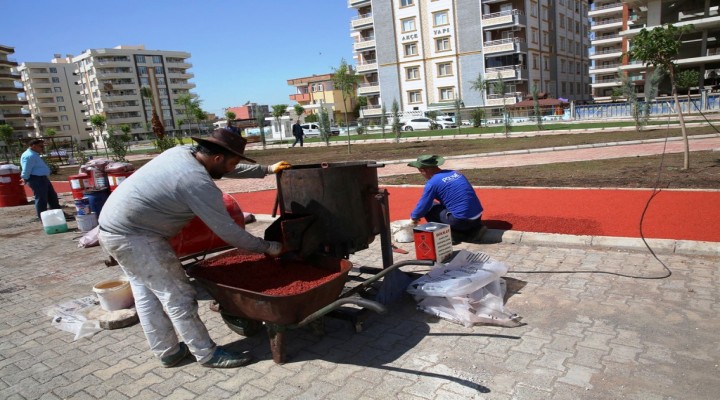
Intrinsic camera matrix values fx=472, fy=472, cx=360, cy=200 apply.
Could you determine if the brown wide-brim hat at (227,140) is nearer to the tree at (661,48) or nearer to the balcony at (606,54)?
the tree at (661,48)

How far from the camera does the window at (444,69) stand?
50.4 meters

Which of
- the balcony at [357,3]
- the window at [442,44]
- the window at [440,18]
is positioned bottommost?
the window at [442,44]

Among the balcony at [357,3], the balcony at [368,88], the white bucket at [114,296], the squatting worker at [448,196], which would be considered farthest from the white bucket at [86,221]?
the balcony at [357,3]

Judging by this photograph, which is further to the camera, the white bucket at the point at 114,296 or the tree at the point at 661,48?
the tree at the point at 661,48

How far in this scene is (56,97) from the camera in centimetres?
9150

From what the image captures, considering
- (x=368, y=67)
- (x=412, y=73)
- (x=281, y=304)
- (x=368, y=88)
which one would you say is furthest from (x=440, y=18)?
(x=281, y=304)

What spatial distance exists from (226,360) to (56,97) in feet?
353

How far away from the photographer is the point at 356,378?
10.3ft

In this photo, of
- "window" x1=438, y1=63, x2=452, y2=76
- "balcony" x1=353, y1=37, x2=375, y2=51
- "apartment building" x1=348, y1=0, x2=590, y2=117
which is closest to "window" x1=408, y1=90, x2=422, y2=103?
"apartment building" x1=348, y1=0, x2=590, y2=117

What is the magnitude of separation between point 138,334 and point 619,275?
4418mm

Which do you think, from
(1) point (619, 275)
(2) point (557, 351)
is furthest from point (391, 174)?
(2) point (557, 351)

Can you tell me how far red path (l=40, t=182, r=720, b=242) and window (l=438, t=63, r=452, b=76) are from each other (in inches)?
1753

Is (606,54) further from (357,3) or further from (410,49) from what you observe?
(357,3)

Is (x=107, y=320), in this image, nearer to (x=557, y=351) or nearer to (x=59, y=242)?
(x=557, y=351)
